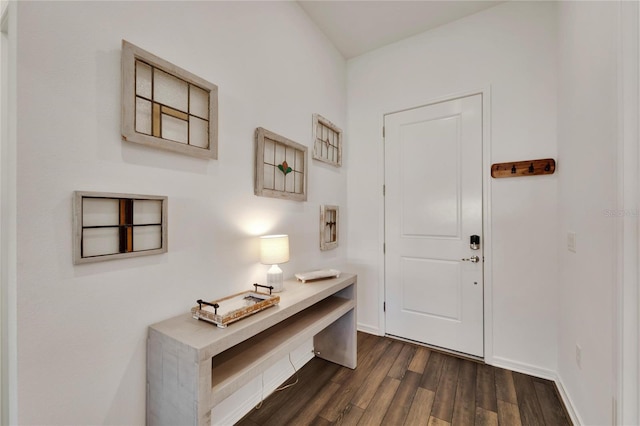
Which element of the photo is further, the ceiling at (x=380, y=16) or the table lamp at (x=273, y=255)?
the ceiling at (x=380, y=16)

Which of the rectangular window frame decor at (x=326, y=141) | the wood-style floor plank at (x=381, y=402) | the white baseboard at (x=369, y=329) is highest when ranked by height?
the rectangular window frame decor at (x=326, y=141)

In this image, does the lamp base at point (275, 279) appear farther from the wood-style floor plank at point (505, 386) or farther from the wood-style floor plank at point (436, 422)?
the wood-style floor plank at point (505, 386)

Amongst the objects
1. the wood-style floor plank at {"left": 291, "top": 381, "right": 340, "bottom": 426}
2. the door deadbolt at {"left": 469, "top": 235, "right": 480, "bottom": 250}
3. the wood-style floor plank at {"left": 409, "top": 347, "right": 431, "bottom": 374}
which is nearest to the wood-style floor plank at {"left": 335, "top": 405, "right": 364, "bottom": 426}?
the wood-style floor plank at {"left": 291, "top": 381, "right": 340, "bottom": 426}

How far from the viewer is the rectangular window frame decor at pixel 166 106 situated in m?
1.14

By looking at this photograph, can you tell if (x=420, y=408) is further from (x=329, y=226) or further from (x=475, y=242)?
(x=329, y=226)

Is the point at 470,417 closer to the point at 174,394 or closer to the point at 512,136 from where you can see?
the point at 174,394

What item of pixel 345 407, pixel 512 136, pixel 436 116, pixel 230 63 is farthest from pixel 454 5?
pixel 345 407

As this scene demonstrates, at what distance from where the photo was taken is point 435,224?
2502 millimetres

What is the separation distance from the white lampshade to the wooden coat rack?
184 centimetres

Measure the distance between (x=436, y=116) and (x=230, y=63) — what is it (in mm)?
1859

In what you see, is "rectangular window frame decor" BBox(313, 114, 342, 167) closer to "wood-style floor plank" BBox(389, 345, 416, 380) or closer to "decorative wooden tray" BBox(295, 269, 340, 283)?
"decorative wooden tray" BBox(295, 269, 340, 283)

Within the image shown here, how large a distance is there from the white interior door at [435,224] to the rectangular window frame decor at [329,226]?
0.53 meters

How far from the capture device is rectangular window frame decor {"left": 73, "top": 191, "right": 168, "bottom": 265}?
3.34 feet

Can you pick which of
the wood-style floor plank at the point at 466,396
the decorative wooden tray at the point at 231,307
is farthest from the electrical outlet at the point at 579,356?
the decorative wooden tray at the point at 231,307
